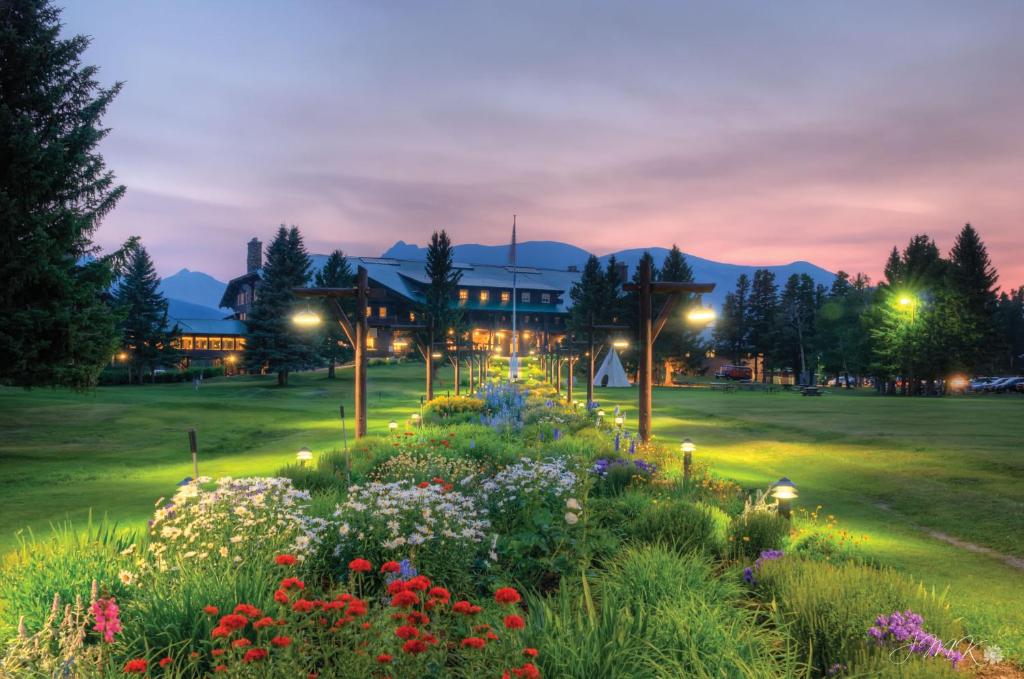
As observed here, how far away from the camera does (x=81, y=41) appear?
19531mm

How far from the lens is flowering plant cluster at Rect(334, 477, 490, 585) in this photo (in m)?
5.61

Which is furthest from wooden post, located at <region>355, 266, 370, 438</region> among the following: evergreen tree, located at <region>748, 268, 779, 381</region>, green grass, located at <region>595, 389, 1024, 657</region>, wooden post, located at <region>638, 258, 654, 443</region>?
evergreen tree, located at <region>748, 268, 779, 381</region>

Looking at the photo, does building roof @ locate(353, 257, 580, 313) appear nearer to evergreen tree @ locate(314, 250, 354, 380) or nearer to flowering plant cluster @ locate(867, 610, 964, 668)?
evergreen tree @ locate(314, 250, 354, 380)

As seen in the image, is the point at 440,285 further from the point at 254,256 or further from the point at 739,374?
the point at 739,374

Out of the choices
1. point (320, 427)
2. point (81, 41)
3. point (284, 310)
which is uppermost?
point (81, 41)

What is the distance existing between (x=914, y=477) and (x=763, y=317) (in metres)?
86.1

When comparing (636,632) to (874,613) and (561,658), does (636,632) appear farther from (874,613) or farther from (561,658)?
(874,613)

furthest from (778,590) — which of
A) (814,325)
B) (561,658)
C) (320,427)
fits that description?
(814,325)

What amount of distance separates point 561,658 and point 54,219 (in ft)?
69.4

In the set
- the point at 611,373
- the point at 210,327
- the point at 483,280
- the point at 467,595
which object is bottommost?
the point at 467,595

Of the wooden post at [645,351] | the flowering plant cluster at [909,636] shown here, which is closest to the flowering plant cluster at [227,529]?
the flowering plant cluster at [909,636]

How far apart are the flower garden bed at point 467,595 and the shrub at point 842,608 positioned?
19mm

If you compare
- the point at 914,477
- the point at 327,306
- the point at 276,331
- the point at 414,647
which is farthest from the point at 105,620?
the point at 327,306

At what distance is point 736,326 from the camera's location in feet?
321
